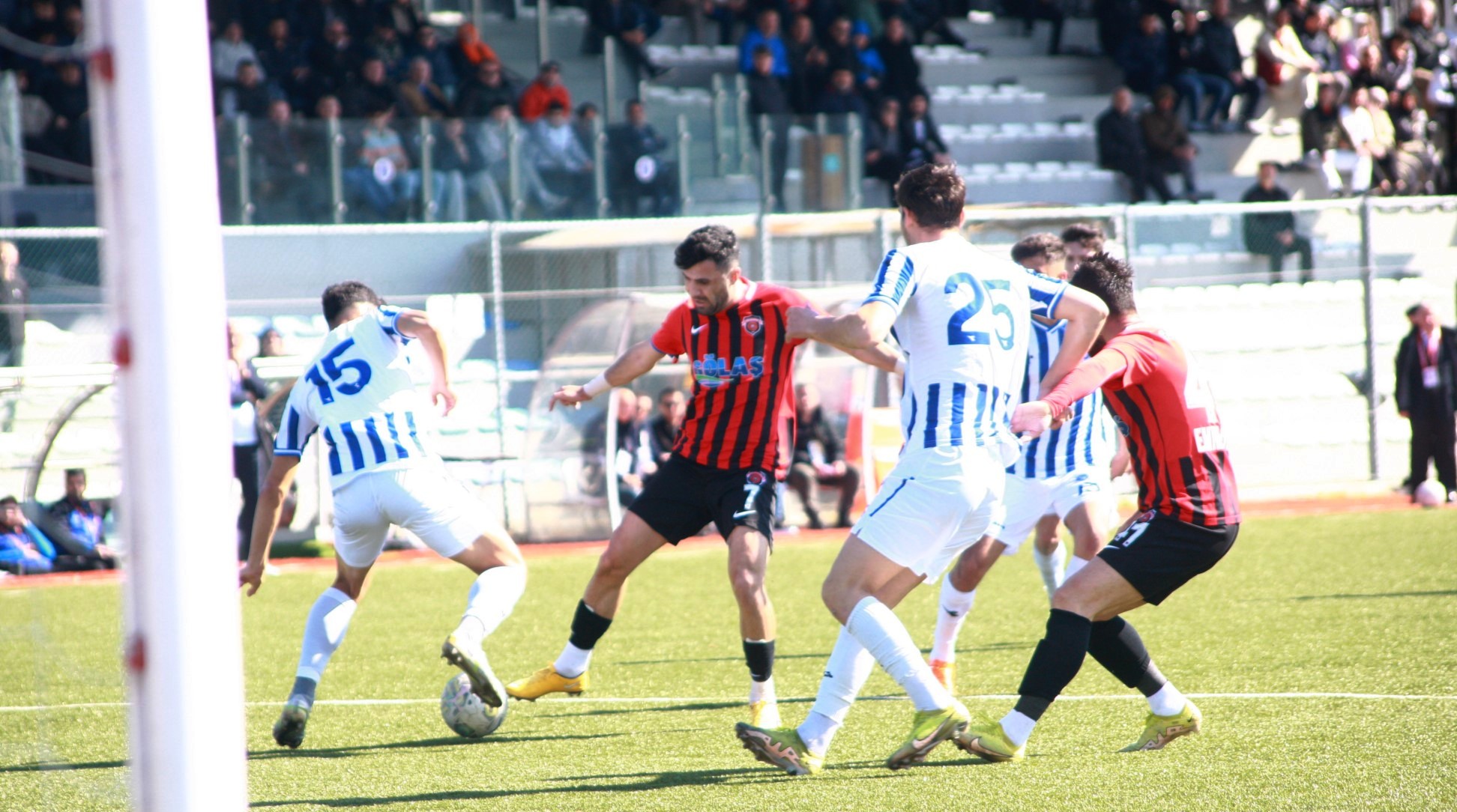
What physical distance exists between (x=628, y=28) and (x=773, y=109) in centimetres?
287

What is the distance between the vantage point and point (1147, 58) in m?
21.9

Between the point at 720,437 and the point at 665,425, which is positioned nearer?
the point at 720,437

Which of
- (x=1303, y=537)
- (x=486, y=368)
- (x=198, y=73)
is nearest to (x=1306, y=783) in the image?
(x=198, y=73)

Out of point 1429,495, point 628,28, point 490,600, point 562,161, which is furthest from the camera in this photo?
point 628,28

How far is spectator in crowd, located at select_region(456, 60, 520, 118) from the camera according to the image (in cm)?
1733

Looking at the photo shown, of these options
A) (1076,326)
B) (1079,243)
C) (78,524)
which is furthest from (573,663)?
(78,524)

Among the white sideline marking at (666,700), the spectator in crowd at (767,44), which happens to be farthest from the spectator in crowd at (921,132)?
the white sideline marking at (666,700)

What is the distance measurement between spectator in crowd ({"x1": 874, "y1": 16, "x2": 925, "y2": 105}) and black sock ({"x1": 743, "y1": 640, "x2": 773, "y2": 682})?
49.6 ft

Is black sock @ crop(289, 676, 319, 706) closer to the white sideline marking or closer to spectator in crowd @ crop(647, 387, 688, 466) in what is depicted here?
the white sideline marking

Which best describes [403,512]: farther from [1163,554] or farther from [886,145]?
[886,145]

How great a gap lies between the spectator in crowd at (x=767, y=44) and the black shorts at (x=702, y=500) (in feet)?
45.3

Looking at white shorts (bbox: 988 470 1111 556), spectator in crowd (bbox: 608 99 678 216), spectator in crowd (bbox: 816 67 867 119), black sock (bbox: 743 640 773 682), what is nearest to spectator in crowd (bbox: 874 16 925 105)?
spectator in crowd (bbox: 816 67 867 119)

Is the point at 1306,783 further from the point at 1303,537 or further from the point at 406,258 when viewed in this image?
the point at 406,258

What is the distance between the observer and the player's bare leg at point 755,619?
582 centimetres
